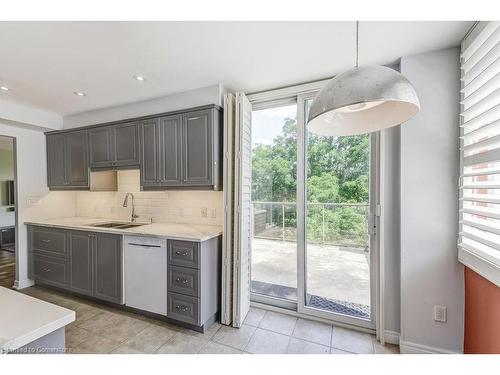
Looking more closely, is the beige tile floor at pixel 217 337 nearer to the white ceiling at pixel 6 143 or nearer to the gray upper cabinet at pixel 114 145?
the gray upper cabinet at pixel 114 145

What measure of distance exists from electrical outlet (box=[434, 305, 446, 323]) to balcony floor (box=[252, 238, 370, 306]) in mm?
614

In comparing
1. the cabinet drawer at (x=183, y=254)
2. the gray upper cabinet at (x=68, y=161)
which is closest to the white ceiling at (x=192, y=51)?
the gray upper cabinet at (x=68, y=161)

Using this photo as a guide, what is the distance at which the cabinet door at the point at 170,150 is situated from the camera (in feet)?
8.48

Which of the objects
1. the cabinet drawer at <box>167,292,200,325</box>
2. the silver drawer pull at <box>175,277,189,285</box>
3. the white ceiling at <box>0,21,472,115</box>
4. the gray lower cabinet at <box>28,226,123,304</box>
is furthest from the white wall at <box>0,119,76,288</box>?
the silver drawer pull at <box>175,277,189,285</box>

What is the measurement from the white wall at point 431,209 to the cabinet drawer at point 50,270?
3815 mm

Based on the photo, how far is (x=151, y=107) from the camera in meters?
2.88

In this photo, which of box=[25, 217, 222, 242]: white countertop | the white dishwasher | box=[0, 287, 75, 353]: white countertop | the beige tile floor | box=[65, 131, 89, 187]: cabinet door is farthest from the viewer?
box=[65, 131, 89, 187]: cabinet door

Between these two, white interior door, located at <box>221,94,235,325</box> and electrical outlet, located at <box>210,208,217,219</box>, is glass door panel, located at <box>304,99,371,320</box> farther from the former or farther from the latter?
electrical outlet, located at <box>210,208,217,219</box>

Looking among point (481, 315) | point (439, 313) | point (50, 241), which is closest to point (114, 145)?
point (50, 241)

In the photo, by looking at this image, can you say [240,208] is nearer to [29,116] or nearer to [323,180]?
[323,180]

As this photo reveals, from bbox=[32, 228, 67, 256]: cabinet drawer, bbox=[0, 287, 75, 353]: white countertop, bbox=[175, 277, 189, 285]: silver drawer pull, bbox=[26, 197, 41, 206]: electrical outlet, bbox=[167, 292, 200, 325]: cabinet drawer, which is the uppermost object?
bbox=[26, 197, 41, 206]: electrical outlet

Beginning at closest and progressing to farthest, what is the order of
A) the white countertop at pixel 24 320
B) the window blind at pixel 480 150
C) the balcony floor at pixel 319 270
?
the white countertop at pixel 24 320, the window blind at pixel 480 150, the balcony floor at pixel 319 270

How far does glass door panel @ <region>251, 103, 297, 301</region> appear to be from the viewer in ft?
8.79
